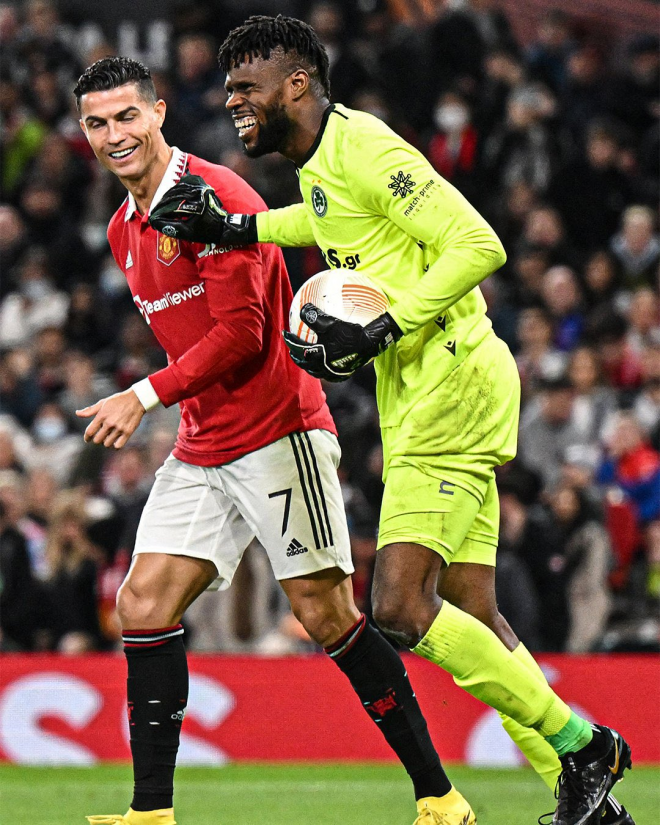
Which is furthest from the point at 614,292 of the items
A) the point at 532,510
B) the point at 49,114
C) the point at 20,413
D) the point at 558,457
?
the point at 49,114

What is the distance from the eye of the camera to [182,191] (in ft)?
15.8

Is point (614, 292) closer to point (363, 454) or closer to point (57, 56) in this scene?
point (363, 454)

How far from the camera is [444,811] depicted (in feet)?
15.5

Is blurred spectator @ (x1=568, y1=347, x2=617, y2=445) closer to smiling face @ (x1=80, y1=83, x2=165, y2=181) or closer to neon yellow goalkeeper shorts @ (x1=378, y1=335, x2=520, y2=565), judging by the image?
neon yellow goalkeeper shorts @ (x1=378, y1=335, x2=520, y2=565)

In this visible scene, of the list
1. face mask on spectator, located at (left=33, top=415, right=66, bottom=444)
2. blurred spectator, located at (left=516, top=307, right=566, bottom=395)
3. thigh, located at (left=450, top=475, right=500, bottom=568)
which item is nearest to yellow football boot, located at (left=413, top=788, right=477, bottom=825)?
thigh, located at (left=450, top=475, right=500, bottom=568)

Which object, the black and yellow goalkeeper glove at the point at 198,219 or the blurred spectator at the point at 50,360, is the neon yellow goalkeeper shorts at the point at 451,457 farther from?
the blurred spectator at the point at 50,360

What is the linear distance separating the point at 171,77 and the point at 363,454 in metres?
5.05

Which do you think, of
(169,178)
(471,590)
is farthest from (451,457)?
(169,178)

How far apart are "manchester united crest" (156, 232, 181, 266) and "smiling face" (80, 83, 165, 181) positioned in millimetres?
233

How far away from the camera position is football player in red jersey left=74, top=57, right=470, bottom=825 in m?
4.79

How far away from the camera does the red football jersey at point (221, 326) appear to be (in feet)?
15.7

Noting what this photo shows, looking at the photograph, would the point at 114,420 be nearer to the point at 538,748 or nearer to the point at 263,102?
the point at 263,102

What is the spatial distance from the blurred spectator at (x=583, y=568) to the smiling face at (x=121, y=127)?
A: 4.87m

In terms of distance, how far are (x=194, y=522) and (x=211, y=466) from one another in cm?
22
